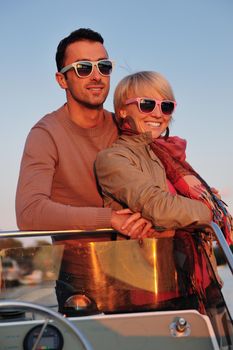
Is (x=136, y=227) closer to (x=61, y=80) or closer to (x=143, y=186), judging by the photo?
(x=143, y=186)

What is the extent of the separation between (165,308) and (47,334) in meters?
0.64

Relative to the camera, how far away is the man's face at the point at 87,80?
394 centimetres

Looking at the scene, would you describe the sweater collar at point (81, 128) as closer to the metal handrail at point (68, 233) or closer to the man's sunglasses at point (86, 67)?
the man's sunglasses at point (86, 67)

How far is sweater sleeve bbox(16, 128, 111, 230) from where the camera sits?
10.1ft

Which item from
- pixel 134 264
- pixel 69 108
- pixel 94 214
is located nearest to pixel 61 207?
pixel 94 214

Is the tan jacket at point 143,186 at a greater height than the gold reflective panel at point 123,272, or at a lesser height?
greater

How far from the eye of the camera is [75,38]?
163 inches

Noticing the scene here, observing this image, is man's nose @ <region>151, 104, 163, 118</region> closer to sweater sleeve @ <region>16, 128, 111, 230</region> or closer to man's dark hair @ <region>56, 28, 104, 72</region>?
sweater sleeve @ <region>16, 128, 111, 230</region>

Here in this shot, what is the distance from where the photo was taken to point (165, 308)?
294 centimetres

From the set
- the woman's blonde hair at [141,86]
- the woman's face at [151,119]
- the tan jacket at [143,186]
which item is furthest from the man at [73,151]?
the woman's face at [151,119]

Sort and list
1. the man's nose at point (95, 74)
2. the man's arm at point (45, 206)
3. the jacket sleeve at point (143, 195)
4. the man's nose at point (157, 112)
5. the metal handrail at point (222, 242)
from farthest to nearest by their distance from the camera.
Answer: the man's nose at point (95, 74) → the man's nose at point (157, 112) → the man's arm at point (45, 206) → the jacket sleeve at point (143, 195) → the metal handrail at point (222, 242)

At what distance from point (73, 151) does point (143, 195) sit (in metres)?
0.88

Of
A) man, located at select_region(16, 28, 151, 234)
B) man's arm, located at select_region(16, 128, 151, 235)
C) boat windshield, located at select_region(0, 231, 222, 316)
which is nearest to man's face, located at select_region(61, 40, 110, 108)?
man, located at select_region(16, 28, 151, 234)

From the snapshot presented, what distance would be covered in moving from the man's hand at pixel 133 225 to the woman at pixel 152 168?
0.04 metres
